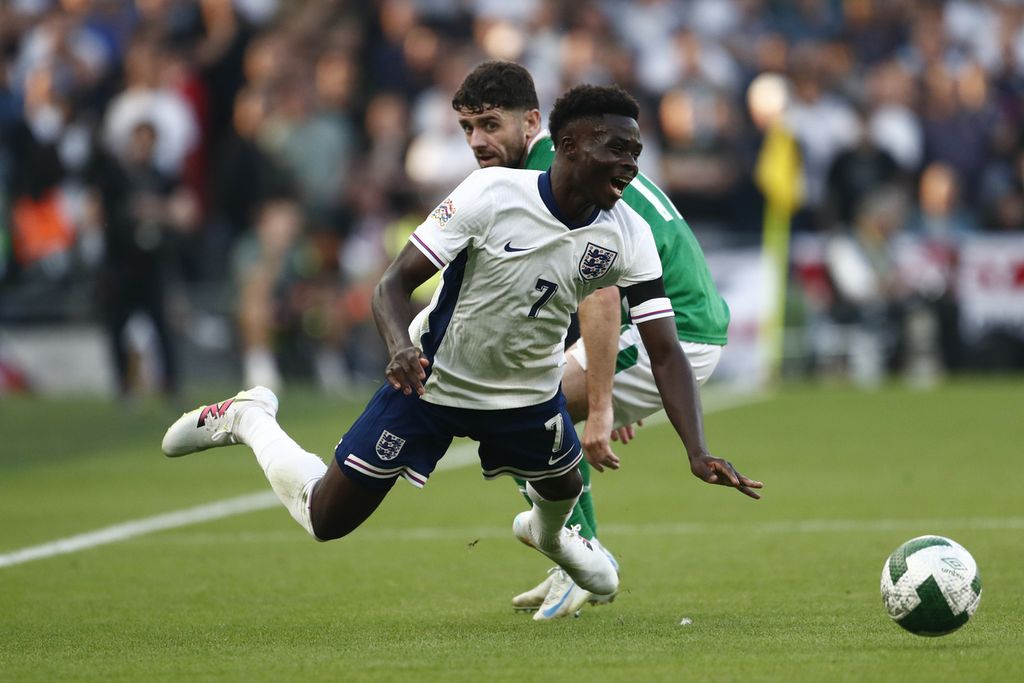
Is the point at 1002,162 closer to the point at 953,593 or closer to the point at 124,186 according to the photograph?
the point at 124,186

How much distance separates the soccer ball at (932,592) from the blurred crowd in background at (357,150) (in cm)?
1301

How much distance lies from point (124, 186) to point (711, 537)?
9.61 meters

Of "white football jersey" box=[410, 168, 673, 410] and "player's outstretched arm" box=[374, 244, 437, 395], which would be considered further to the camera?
"white football jersey" box=[410, 168, 673, 410]

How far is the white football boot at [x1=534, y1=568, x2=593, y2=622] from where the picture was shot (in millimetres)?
6871

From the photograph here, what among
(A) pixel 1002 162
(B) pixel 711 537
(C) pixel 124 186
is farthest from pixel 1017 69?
(B) pixel 711 537

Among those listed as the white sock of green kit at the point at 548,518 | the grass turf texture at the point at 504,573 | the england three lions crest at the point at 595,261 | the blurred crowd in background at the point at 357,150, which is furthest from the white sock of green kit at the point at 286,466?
the blurred crowd in background at the point at 357,150

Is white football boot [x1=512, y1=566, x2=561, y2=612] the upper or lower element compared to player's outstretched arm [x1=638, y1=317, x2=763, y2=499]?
lower

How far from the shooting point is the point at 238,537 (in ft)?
30.8

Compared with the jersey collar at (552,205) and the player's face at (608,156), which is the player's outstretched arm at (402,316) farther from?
the player's face at (608,156)

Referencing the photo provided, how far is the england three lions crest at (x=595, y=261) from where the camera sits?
19.9 ft

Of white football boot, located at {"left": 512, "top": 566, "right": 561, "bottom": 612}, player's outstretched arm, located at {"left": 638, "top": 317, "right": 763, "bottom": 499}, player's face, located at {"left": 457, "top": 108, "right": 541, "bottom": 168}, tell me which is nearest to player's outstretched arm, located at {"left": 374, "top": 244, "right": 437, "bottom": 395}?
player's outstretched arm, located at {"left": 638, "top": 317, "right": 763, "bottom": 499}

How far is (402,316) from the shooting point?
5781mm

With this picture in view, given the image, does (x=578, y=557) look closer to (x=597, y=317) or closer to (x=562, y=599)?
(x=562, y=599)

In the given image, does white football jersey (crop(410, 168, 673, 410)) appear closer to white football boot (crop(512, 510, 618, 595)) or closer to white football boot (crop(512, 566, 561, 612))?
white football boot (crop(512, 510, 618, 595))
